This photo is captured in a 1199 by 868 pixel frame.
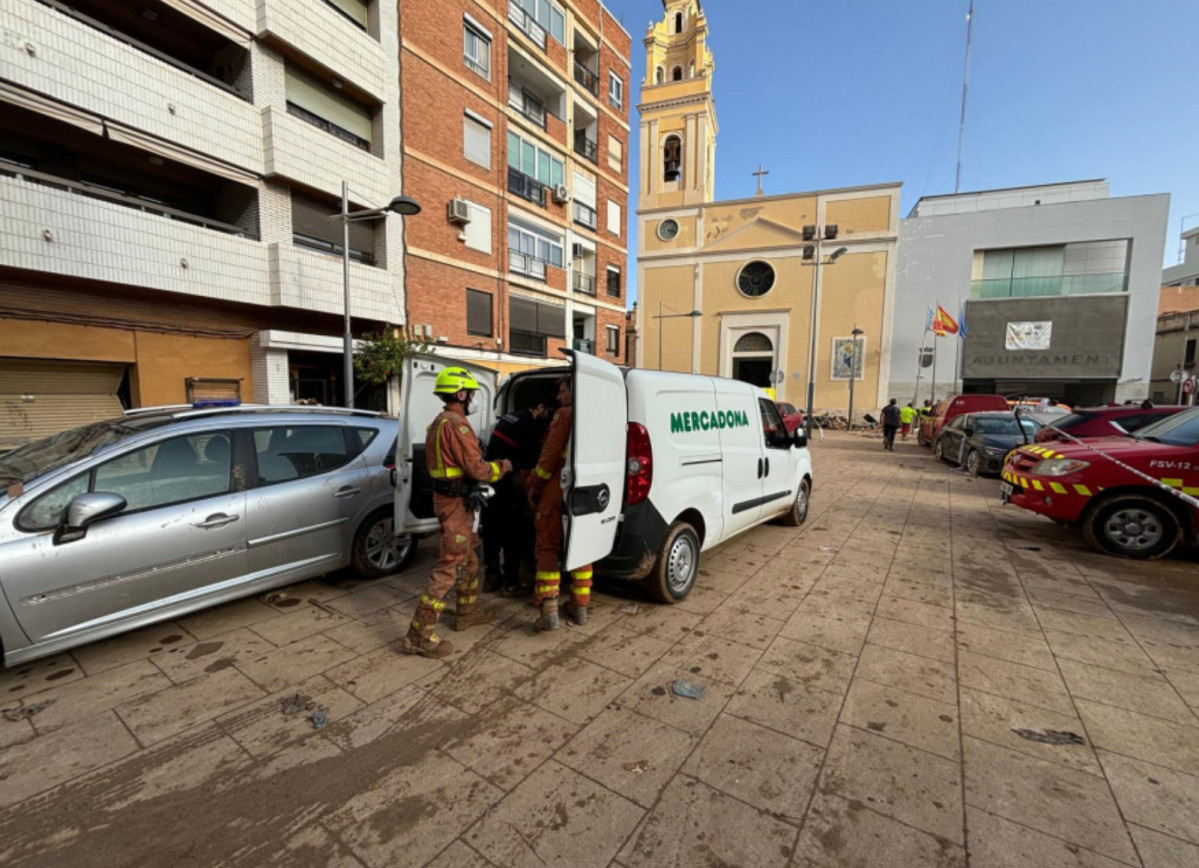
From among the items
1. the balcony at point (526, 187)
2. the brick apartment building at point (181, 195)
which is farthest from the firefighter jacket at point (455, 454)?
the balcony at point (526, 187)

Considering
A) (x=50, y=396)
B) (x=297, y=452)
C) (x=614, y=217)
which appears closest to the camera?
(x=297, y=452)

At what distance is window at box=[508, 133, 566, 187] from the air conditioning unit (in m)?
3.91

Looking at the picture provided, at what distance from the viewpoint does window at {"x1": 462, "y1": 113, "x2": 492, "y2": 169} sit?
54.9 ft

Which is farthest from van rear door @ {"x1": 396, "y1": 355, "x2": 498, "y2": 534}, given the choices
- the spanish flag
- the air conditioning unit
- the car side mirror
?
the spanish flag

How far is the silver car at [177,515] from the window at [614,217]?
2198 cm

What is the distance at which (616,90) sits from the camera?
24.1 m

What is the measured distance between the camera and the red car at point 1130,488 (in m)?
5.36

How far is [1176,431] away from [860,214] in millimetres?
29656

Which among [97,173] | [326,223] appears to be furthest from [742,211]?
[97,173]

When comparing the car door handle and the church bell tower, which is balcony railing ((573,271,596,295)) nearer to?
the church bell tower

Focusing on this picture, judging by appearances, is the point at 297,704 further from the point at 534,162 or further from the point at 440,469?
the point at 534,162

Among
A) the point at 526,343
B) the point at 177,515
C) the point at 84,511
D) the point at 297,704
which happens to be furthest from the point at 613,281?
the point at 297,704

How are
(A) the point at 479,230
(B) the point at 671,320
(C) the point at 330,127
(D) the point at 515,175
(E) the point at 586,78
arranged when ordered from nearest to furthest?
(C) the point at 330,127
(A) the point at 479,230
(D) the point at 515,175
(E) the point at 586,78
(B) the point at 671,320

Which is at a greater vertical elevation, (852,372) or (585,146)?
(585,146)
